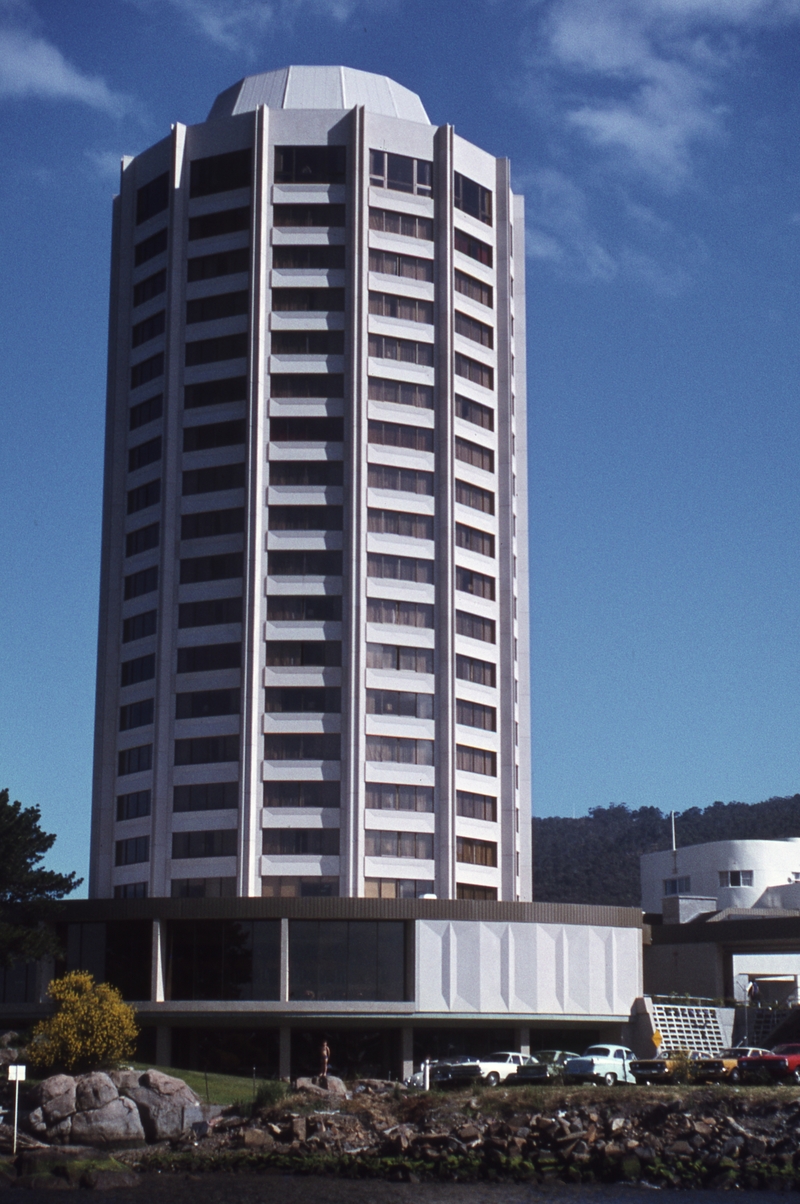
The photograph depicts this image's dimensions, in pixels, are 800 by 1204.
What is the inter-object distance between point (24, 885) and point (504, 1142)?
37288 mm

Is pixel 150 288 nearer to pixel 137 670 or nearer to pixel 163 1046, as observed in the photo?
pixel 137 670

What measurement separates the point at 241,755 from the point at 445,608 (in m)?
16.4

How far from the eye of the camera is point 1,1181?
58625mm

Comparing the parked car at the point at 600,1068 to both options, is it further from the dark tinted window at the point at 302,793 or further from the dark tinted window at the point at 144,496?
the dark tinted window at the point at 144,496

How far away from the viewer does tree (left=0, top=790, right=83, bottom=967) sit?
3403 inches

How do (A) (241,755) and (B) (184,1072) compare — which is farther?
(A) (241,755)

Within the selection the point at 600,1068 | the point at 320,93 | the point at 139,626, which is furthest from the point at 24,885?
the point at 320,93

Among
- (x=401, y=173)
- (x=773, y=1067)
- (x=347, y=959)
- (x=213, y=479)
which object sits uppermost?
(x=401, y=173)

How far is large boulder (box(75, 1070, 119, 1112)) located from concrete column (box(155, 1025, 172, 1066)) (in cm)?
2439

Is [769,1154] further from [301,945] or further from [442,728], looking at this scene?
[442,728]

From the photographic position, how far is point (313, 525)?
102 metres

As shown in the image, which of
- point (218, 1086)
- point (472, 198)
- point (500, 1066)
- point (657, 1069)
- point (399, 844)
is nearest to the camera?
point (657, 1069)

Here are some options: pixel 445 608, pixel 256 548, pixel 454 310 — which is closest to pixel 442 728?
pixel 445 608

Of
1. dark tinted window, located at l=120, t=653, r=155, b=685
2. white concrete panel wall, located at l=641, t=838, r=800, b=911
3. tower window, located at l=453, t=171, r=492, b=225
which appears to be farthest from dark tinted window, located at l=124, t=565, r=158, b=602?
white concrete panel wall, located at l=641, t=838, r=800, b=911
